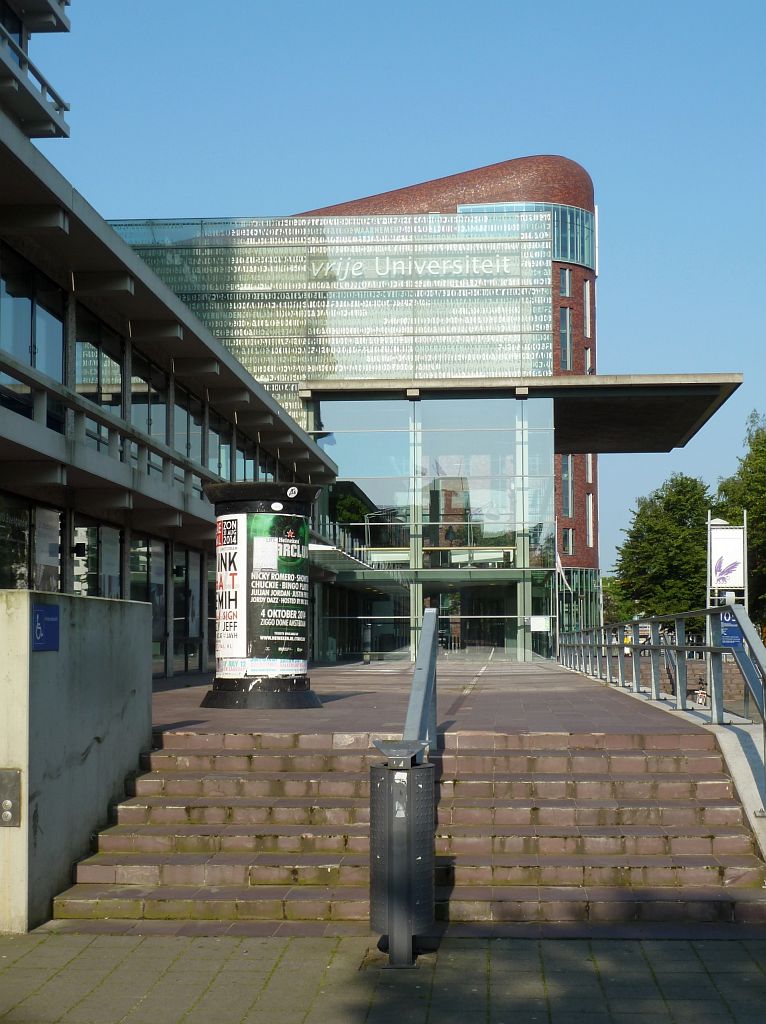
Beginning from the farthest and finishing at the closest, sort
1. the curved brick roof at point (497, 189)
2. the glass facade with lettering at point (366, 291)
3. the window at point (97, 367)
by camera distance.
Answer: the curved brick roof at point (497, 189) → the glass facade with lettering at point (366, 291) → the window at point (97, 367)

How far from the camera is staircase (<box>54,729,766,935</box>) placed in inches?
312

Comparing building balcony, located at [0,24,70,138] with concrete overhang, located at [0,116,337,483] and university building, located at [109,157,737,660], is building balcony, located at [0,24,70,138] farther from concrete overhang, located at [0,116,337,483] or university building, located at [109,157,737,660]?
university building, located at [109,157,737,660]

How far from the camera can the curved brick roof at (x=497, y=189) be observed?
7281 centimetres

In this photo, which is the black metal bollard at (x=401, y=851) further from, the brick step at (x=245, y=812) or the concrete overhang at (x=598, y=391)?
the concrete overhang at (x=598, y=391)

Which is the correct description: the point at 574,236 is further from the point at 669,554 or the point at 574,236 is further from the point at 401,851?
the point at 401,851

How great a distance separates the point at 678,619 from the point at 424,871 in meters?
6.21

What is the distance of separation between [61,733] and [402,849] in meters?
2.68

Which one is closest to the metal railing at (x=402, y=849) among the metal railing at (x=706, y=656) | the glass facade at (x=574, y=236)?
the metal railing at (x=706, y=656)

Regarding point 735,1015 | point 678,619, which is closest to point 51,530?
point 678,619

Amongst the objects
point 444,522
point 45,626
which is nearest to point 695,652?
point 45,626

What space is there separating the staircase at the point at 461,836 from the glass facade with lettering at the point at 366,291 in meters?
33.1

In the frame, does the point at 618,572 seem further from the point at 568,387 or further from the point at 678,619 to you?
the point at 678,619

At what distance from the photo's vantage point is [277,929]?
7707 mm

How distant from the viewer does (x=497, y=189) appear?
76.1 meters
